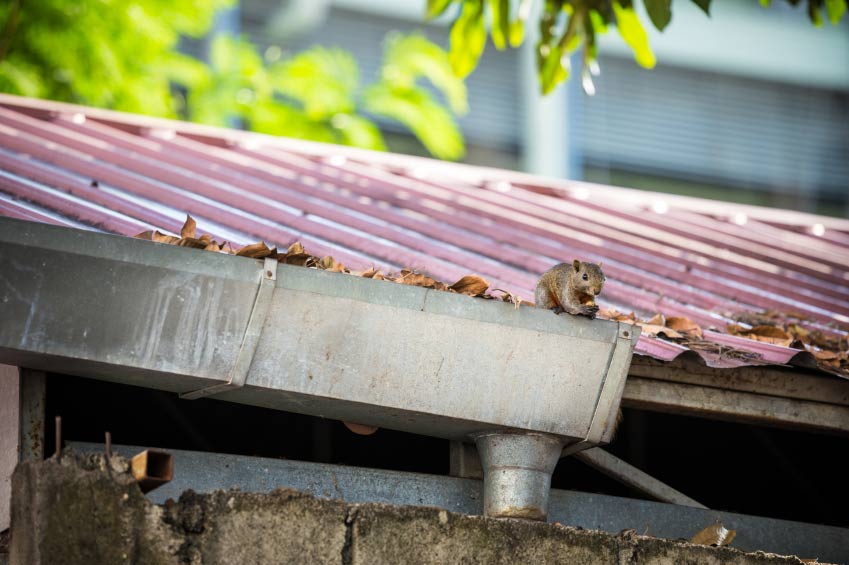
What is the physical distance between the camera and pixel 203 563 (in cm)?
340

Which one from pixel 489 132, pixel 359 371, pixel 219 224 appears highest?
pixel 489 132

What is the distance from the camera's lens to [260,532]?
136 inches

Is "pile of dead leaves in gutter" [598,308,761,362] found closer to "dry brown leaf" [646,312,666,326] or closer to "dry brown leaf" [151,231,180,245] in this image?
"dry brown leaf" [646,312,666,326]

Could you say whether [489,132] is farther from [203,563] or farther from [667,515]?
[203,563]

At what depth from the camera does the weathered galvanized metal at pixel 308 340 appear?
367cm

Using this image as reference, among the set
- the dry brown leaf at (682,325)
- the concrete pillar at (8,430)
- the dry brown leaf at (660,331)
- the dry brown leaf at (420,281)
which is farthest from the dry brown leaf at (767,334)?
the concrete pillar at (8,430)

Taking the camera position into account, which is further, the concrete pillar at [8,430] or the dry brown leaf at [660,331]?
the dry brown leaf at [660,331]

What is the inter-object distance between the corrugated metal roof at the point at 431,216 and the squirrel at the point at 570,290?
0.90 ft

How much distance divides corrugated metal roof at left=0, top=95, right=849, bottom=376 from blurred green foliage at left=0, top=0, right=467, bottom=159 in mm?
3925

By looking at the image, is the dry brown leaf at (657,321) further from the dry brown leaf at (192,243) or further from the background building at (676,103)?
the background building at (676,103)

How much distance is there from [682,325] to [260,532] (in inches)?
82.1

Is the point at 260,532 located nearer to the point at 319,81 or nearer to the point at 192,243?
the point at 192,243

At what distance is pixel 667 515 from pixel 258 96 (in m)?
8.82

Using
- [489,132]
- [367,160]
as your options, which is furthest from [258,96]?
[367,160]
